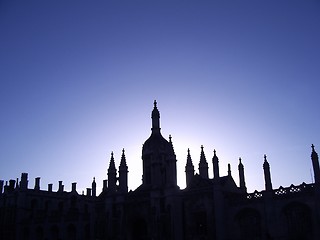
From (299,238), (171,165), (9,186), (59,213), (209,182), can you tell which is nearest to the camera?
(299,238)

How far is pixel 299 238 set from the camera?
3884 centimetres

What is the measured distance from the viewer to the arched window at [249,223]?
138 ft

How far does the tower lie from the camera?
5234 centimetres

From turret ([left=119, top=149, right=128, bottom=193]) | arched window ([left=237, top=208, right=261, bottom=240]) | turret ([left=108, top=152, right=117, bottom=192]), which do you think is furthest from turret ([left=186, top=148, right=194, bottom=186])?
arched window ([left=237, top=208, right=261, bottom=240])

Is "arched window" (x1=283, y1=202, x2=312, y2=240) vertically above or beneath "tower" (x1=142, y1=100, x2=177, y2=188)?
beneath

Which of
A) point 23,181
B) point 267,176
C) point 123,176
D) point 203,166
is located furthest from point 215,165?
point 23,181

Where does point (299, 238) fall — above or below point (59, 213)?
below

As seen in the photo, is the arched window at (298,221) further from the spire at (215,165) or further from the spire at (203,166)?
the spire at (203,166)

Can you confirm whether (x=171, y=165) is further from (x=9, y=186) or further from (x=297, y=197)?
(x=9, y=186)

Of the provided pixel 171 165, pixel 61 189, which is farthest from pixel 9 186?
pixel 171 165

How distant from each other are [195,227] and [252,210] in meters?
7.07

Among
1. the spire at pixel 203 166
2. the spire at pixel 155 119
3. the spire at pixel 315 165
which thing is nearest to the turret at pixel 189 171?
the spire at pixel 203 166

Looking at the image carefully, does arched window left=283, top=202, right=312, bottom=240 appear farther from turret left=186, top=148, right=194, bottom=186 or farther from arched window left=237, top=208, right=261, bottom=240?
turret left=186, top=148, right=194, bottom=186

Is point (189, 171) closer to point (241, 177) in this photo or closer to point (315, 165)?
point (241, 177)
